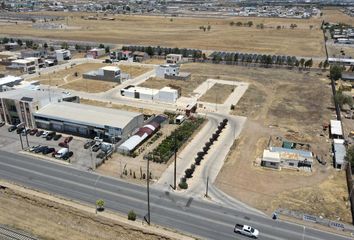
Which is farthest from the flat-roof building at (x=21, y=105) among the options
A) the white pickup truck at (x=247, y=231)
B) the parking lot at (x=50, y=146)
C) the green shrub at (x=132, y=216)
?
the white pickup truck at (x=247, y=231)

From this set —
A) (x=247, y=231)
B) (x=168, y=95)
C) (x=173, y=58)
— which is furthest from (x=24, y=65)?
(x=247, y=231)

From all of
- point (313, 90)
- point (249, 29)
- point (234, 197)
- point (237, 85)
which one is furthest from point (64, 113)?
point (249, 29)

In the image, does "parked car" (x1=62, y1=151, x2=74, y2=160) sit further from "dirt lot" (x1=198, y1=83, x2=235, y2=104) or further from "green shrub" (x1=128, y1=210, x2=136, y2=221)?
"dirt lot" (x1=198, y1=83, x2=235, y2=104)

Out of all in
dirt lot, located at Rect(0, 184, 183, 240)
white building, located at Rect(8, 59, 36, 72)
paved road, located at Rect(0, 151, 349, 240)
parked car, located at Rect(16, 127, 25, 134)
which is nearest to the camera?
dirt lot, located at Rect(0, 184, 183, 240)

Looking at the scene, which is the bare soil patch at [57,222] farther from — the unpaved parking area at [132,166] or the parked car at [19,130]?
the parked car at [19,130]

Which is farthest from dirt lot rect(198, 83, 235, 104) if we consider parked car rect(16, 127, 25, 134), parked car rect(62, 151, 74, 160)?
parked car rect(16, 127, 25, 134)
